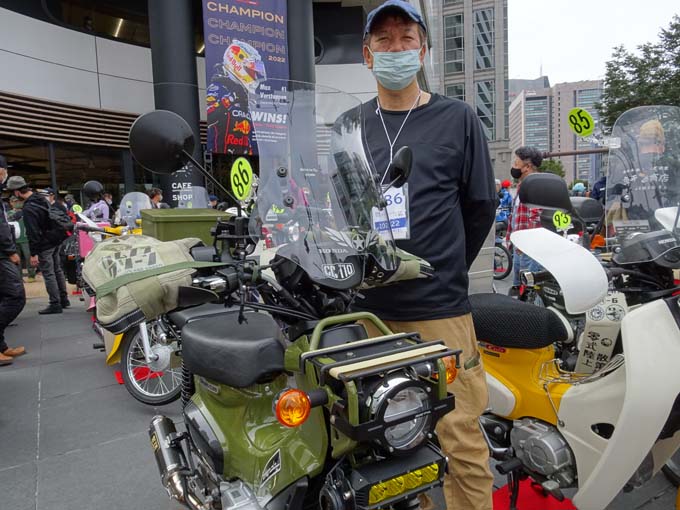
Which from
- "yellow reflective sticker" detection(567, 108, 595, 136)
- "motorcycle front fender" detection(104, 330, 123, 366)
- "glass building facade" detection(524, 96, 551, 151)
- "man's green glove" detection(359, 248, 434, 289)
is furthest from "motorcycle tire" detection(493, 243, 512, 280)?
"glass building facade" detection(524, 96, 551, 151)

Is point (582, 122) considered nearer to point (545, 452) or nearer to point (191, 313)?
point (545, 452)

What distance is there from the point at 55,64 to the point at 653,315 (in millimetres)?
12036

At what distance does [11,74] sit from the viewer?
9773 millimetres

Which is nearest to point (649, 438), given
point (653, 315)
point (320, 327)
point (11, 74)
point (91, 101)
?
point (653, 315)

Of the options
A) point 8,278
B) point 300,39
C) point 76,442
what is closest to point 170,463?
point 76,442

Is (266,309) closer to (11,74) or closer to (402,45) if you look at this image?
(402,45)

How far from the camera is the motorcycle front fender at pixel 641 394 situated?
68.7 inches

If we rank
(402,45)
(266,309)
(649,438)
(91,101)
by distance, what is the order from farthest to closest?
1. (91,101)
2. (402,45)
3. (649,438)
4. (266,309)

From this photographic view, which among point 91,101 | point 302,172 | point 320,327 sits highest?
point 91,101

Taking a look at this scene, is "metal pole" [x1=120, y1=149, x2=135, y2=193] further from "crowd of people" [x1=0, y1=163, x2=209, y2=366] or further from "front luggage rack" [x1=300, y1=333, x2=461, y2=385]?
"front luggage rack" [x1=300, y1=333, x2=461, y2=385]

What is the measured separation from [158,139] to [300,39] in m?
11.0

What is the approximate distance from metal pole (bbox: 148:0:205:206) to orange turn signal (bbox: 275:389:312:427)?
29.0ft

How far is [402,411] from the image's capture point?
1.39 metres

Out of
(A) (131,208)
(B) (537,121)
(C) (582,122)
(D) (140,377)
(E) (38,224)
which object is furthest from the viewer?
(B) (537,121)
